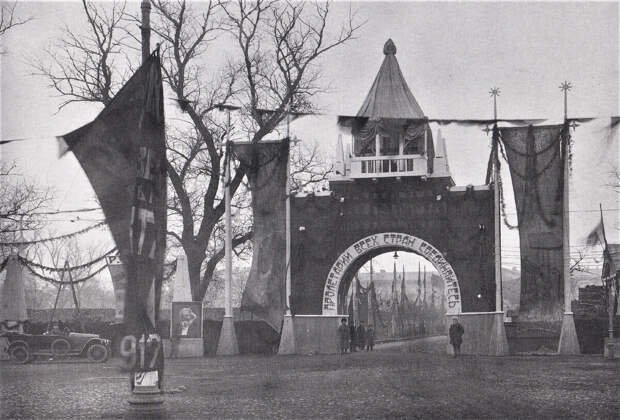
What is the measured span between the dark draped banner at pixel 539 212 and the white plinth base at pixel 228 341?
10.5 metres

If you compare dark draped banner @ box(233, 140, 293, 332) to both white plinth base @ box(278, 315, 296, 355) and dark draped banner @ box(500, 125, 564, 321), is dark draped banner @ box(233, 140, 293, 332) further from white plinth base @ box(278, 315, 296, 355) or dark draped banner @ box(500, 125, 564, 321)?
dark draped banner @ box(500, 125, 564, 321)

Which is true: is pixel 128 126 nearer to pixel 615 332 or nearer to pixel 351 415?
pixel 351 415

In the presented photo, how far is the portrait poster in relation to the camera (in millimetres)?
31112

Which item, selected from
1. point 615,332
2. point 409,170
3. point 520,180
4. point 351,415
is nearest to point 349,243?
point 409,170

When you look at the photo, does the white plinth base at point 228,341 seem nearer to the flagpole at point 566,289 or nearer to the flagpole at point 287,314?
the flagpole at point 287,314

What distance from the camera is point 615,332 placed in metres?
34.8

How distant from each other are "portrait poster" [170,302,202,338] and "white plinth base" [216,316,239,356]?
1.10 metres

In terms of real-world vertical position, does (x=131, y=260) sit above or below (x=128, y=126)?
below

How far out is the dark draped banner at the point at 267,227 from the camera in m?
31.6

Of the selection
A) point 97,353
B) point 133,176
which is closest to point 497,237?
point 97,353

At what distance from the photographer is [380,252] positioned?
1348 inches

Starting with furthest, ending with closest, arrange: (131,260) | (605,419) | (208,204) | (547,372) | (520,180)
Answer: (208,204) < (520,180) < (547,372) < (605,419) < (131,260)

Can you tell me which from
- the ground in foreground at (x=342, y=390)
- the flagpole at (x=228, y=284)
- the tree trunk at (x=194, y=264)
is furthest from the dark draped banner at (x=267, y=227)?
the tree trunk at (x=194, y=264)

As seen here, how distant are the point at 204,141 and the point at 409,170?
10215 mm
